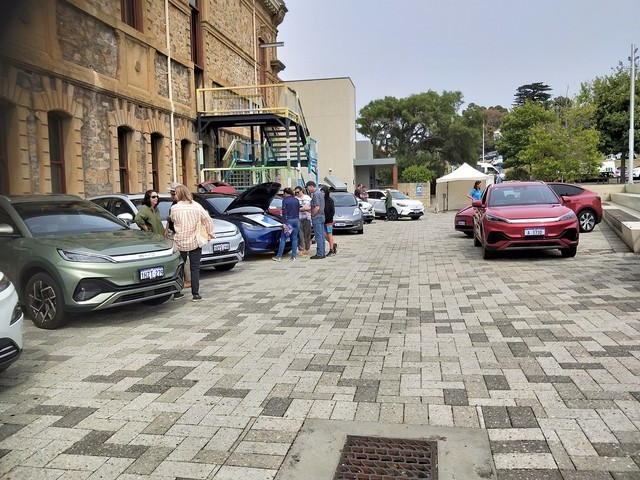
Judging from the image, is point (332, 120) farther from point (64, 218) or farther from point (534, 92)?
point (534, 92)

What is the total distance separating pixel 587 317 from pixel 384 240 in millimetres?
10874

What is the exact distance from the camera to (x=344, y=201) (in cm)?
2075

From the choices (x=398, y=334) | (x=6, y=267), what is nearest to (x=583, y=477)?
(x=398, y=334)

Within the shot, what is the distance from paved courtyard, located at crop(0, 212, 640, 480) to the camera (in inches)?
131

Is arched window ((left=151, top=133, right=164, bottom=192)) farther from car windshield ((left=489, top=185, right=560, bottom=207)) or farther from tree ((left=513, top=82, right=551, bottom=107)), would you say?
tree ((left=513, top=82, right=551, bottom=107))

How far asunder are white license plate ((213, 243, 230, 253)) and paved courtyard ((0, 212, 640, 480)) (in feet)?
6.25

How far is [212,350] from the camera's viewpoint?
5.52 metres

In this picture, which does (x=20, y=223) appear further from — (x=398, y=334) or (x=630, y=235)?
(x=630, y=235)

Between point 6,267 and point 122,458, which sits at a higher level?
point 6,267

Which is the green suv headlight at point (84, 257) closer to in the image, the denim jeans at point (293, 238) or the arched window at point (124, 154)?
the denim jeans at point (293, 238)

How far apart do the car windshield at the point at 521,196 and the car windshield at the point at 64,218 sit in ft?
25.3

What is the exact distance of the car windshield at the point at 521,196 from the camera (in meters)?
11.5

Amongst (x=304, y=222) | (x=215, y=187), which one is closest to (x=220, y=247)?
(x=304, y=222)

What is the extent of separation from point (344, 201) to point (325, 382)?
1643 centimetres
